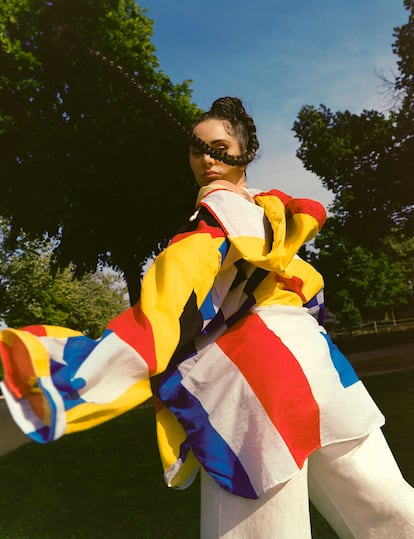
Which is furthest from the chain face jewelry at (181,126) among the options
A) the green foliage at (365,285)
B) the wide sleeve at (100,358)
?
the green foliage at (365,285)

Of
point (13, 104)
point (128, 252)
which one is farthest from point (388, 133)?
point (13, 104)

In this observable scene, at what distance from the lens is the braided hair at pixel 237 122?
183 centimetres

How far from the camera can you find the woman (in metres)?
1.14

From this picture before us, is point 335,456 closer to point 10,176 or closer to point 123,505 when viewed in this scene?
point 123,505

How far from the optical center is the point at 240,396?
133 centimetres

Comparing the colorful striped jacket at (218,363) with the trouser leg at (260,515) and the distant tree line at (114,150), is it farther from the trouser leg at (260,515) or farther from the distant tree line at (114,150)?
the distant tree line at (114,150)

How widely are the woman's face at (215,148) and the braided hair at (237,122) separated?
0.03m

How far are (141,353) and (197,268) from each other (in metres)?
0.28

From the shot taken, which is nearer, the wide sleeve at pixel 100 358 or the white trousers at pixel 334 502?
the wide sleeve at pixel 100 358

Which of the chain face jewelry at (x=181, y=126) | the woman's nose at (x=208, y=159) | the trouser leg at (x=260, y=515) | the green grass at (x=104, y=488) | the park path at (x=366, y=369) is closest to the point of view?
the trouser leg at (x=260, y=515)

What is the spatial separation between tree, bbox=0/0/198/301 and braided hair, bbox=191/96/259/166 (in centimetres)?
888

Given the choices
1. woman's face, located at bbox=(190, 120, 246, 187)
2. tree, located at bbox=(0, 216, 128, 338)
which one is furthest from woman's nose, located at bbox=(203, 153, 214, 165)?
tree, located at bbox=(0, 216, 128, 338)

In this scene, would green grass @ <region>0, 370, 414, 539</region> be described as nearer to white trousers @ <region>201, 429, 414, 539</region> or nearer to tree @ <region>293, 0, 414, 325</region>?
white trousers @ <region>201, 429, 414, 539</region>

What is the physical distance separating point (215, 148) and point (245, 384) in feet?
2.86
